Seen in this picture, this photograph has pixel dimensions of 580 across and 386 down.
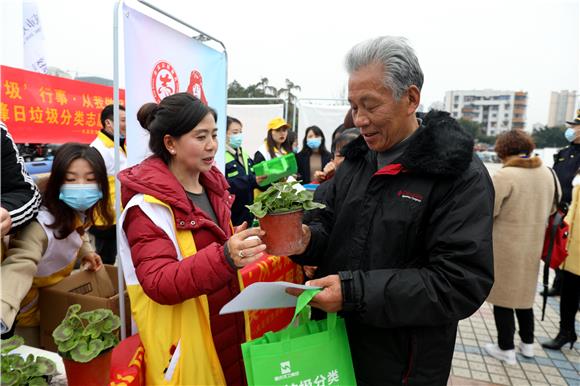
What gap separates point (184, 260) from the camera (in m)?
1.47

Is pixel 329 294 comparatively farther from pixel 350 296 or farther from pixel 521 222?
pixel 521 222

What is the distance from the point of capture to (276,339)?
4.34 ft

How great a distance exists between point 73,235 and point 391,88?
80.1 inches

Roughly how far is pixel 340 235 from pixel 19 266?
1478 millimetres

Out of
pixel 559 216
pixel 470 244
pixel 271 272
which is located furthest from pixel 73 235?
pixel 559 216

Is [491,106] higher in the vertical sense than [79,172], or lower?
higher

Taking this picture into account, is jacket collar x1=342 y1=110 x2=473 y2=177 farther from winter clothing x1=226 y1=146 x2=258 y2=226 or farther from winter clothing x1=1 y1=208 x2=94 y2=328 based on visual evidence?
winter clothing x1=226 y1=146 x2=258 y2=226

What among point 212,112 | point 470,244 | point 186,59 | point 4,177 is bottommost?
point 470,244

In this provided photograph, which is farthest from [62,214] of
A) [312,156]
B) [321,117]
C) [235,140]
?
[321,117]

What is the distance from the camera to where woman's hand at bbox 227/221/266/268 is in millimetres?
1369

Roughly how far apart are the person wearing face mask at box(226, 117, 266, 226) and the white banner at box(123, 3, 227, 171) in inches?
83.9

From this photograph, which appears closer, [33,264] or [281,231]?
[281,231]

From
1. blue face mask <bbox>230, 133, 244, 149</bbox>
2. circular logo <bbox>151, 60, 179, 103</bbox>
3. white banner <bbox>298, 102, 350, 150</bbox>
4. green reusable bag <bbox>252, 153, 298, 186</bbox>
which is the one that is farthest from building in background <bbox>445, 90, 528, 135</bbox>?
circular logo <bbox>151, 60, 179, 103</bbox>

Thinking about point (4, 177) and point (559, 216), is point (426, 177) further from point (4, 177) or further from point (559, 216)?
point (559, 216)
